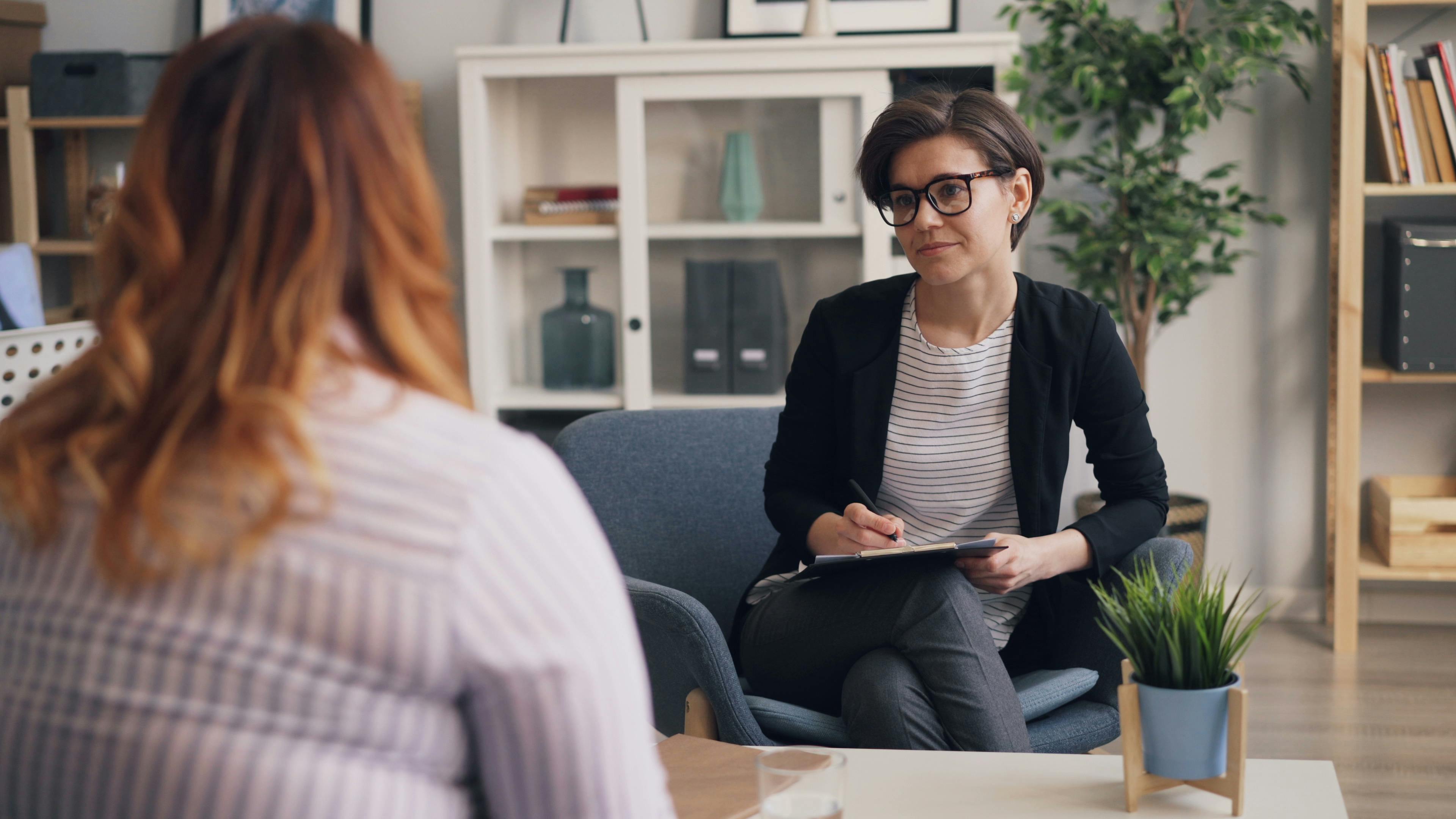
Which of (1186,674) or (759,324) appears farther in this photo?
(759,324)

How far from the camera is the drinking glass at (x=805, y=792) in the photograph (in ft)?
3.03

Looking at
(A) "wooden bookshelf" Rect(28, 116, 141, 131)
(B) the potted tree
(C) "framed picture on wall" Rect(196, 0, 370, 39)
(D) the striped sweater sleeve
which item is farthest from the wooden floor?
(A) "wooden bookshelf" Rect(28, 116, 141, 131)

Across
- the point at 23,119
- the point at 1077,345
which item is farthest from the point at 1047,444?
the point at 23,119

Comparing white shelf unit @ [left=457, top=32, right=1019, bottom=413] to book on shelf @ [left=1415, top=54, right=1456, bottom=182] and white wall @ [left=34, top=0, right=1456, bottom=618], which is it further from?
book on shelf @ [left=1415, top=54, right=1456, bottom=182]

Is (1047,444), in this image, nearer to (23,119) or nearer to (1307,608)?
(1307,608)

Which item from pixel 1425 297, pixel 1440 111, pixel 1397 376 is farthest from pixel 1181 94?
pixel 1397 376

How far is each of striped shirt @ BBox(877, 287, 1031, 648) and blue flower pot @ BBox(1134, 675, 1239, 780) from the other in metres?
0.57

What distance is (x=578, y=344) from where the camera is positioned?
311 cm

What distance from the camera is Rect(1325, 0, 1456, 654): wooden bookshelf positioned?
2758mm

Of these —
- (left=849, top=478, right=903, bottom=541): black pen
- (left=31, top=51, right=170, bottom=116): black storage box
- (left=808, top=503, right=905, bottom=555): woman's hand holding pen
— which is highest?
(left=31, top=51, right=170, bottom=116): black storage box

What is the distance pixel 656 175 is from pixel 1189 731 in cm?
221

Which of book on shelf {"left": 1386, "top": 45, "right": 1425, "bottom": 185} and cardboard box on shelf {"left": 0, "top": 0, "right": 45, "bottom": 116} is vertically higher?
cardboard box on shelf {"left": 0, "top": 0, "right": 45, "bottom": 116}

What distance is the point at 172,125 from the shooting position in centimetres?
64

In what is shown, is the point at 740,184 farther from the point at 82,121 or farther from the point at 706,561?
the point at 82,121
